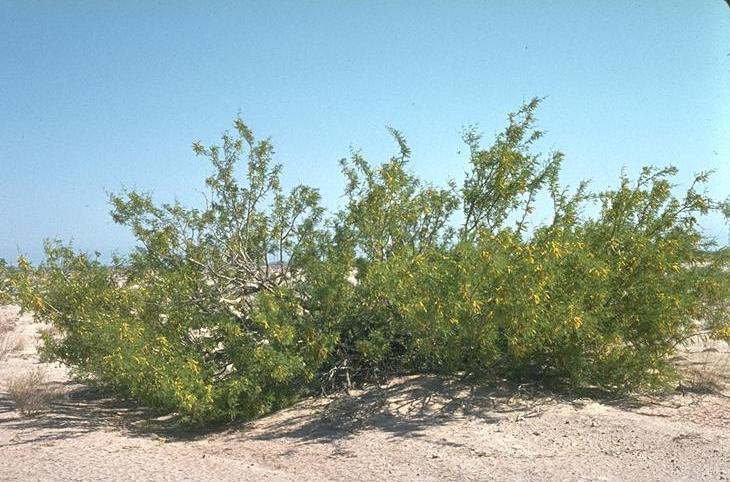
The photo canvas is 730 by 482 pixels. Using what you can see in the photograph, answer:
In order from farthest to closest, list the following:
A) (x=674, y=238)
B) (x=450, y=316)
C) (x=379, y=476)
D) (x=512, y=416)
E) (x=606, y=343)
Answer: (x=674, y=238)
(x=606, y=343)
(x=512, y=416)
(x=450, y=316)
(x=379, y=476)

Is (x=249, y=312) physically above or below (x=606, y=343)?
above

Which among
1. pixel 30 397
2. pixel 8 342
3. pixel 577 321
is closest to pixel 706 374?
pixel 577 321

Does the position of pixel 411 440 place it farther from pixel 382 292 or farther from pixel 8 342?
pixel 8 342

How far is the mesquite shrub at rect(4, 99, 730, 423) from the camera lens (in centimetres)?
732

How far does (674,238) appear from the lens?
8664 mm

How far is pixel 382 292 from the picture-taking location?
7809 millimetres

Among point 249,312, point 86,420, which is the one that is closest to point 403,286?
point 249,312

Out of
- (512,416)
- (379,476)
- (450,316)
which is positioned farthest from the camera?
(512,416)

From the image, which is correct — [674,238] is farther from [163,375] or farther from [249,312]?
[163,375]

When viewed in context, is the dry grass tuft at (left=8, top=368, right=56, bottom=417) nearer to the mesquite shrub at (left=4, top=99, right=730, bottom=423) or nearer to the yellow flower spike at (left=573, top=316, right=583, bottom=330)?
the mesquite shrub at (left=4, top=99, right=730, bottom=423)

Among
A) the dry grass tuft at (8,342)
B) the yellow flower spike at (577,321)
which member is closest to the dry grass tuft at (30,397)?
the dry grass tuft at (8,342)

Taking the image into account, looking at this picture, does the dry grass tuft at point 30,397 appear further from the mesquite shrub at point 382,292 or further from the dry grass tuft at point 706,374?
the dry grass tuft at point 706,374

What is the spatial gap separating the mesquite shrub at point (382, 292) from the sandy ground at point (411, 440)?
38 cm

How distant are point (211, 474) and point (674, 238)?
5833 millimetres
